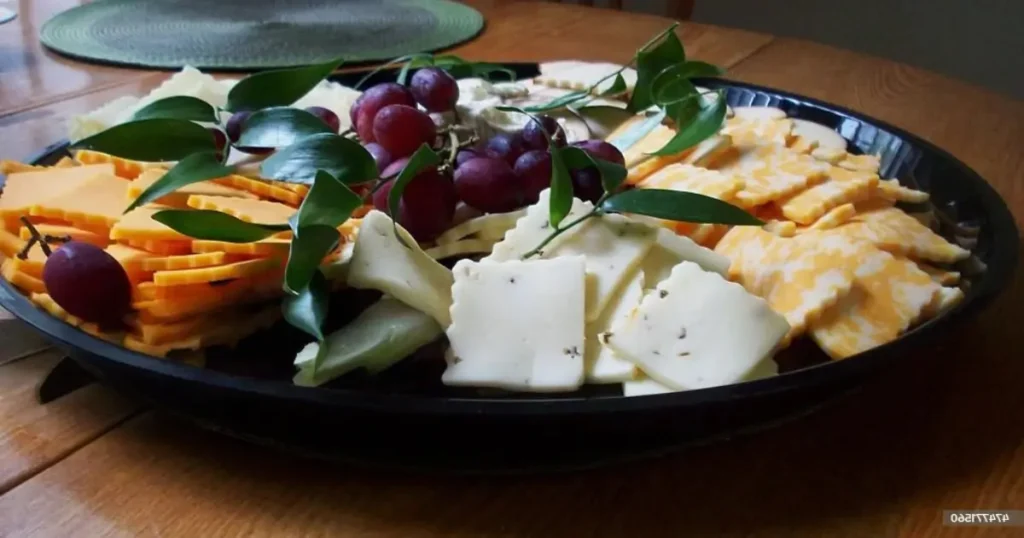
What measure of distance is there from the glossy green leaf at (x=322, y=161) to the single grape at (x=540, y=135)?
0.56 ft

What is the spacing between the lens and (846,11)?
2.41 m

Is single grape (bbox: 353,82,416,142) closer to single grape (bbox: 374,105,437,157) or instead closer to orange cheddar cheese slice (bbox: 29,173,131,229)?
single grape (bbox: 374,105,437,157)

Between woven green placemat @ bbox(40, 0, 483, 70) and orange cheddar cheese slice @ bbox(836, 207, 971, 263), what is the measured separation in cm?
91

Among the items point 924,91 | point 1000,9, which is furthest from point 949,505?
point 1000,9

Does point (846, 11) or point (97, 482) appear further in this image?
point (846, 11)

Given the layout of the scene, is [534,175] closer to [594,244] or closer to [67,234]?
[594,244]

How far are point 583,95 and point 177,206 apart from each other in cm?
40

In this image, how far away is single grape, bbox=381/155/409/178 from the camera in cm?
64

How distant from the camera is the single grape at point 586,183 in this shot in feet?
2.23

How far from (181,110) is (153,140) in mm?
69

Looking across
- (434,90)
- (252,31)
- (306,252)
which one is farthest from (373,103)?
(252,31)

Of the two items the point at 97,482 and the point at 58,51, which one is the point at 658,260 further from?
the point at 58,51

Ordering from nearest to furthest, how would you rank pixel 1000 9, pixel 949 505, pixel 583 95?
pixel 949 505 → pixel 583 95 → pixel 1000 9

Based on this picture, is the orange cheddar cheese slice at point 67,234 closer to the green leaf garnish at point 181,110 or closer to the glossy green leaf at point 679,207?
the green leaf garnish at point 181,110
